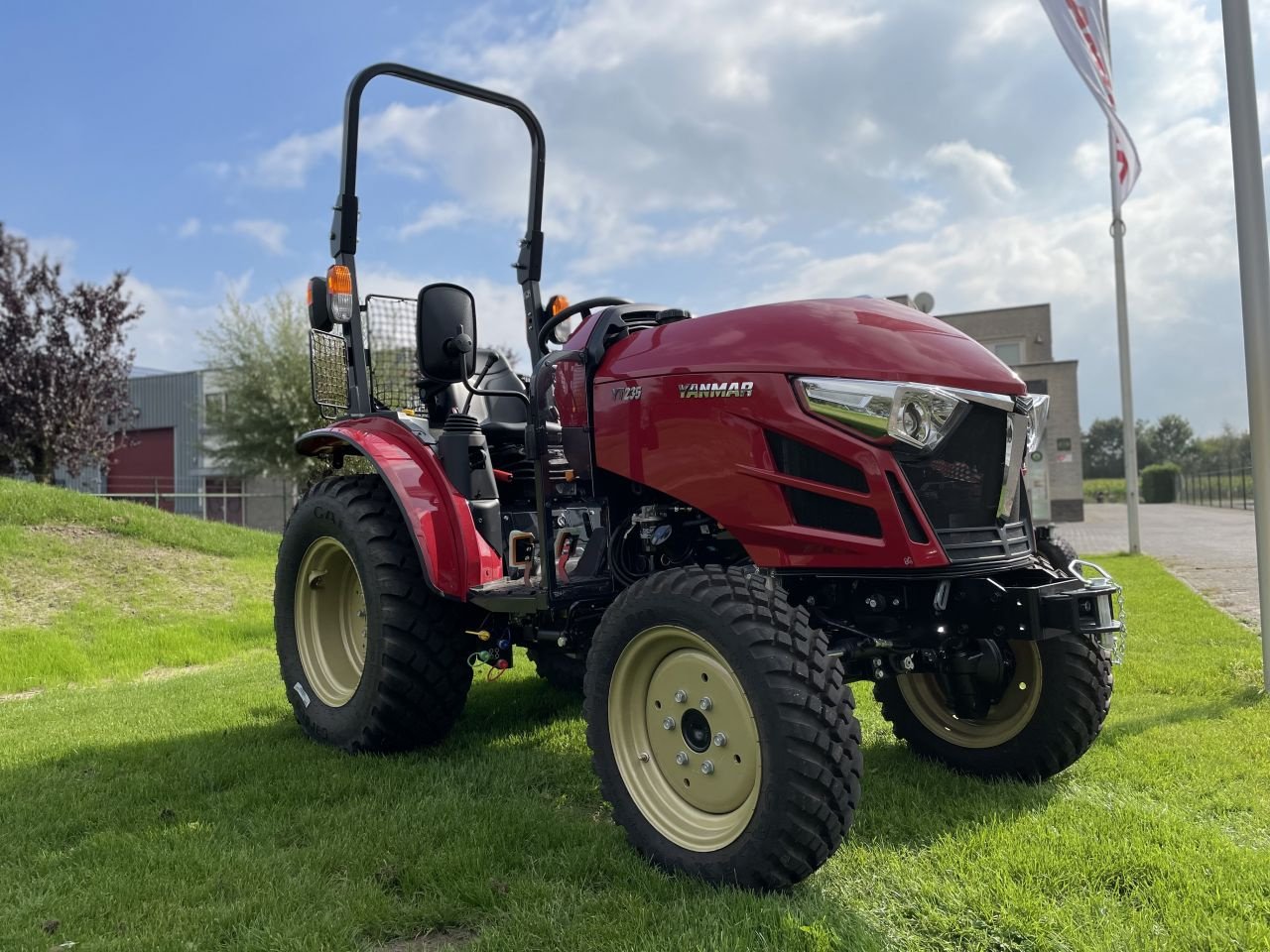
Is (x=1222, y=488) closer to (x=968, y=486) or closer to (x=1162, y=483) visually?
(x=1162, y=483)

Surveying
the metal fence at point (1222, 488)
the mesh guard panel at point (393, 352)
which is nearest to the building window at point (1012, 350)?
the metal fence at point (1222, 488)

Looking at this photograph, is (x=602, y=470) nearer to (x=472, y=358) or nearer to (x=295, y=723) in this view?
(x=472, y=358)

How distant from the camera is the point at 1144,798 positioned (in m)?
3.37

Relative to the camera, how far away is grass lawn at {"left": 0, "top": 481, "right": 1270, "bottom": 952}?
2.46 m

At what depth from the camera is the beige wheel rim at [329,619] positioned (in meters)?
4.58

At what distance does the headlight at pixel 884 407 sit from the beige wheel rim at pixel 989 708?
116 centimetres

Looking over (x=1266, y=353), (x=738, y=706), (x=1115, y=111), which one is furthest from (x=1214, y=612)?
(x=738, y=706)

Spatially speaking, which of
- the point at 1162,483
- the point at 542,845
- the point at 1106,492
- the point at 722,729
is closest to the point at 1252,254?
the point at 722,729

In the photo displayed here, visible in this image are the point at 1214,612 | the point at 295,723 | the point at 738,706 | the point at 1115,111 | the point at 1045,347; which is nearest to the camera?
the point at 738,706

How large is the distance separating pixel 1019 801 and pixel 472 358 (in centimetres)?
263

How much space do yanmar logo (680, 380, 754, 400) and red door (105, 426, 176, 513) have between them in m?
34.8

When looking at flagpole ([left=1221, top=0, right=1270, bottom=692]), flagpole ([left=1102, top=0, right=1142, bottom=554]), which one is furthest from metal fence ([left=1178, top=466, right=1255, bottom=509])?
A: flagpole ([left=1221, top=0, right=1270, bottom=692])

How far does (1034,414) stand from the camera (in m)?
3.17

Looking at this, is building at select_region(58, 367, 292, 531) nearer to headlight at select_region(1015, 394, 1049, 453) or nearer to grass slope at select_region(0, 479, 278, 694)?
grass slope at select_region(0, 479, 278, 694)
